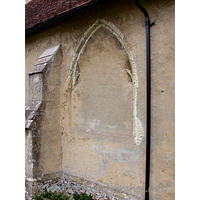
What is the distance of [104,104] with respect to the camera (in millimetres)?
4480

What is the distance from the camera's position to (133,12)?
→ 3.96 meters

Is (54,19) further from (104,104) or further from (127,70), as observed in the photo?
(104,104)

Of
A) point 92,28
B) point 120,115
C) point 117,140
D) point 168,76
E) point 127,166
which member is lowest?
point 127,166

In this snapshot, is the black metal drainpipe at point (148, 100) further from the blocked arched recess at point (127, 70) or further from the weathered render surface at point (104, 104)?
the blocked arched recess at point (127, 70)

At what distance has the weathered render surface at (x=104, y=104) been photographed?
354 centimetres

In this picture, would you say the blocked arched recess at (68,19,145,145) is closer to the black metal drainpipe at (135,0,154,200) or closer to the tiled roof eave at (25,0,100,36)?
the black metal drainpipe at (135,0,154,200)

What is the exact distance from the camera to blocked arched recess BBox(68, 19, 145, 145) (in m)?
3.85

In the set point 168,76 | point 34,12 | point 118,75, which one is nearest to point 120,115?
point 118,75

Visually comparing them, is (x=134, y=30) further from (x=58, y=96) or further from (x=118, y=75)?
(x=58, y=96)

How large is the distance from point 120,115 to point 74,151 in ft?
5.60

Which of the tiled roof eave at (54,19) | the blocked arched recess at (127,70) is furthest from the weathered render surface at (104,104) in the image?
the tiled roof eave at (54,19)

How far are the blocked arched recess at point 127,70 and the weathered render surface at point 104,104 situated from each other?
0.02 m

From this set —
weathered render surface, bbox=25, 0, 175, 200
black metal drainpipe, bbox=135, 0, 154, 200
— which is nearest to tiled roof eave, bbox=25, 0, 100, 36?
weathered render surface, bbox=25, 0, 175, 200

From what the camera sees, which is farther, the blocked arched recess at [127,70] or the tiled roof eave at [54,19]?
the tiled roof eave at [54,19]
